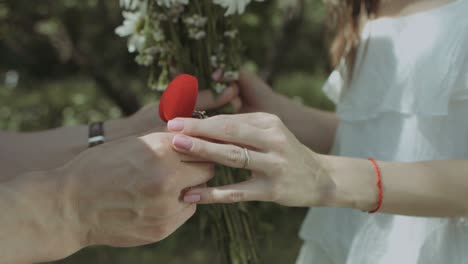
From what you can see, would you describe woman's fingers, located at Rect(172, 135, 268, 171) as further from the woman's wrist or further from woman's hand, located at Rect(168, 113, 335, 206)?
the woman's wrist

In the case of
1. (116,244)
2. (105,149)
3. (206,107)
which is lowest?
(116,244)

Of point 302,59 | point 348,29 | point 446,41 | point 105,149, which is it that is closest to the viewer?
point 105,149

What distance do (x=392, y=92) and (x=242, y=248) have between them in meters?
0.62

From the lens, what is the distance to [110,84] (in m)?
4.54

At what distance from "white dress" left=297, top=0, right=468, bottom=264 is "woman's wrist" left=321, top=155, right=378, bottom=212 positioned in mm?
301

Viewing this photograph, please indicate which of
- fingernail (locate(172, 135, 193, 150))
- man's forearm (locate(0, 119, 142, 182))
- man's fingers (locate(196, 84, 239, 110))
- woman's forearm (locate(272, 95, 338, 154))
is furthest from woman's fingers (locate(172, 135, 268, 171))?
woman's forearm (locate(272, 95, 338, 154))

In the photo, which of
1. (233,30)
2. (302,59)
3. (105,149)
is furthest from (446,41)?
(302,59)

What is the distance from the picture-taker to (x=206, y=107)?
1628mm

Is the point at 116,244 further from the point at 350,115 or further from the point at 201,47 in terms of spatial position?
the point at 350,115

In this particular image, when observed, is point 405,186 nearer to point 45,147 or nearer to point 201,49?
point 201,49

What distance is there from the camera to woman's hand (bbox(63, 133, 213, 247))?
1.13m

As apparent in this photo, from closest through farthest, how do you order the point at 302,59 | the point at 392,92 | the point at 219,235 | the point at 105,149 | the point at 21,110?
1. the point at 105,149
2. the point at 392,92
3. the point at 219,235
4. the point at 21,110
5. the point at 302,59

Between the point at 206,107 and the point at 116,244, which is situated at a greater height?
the point at 206,107

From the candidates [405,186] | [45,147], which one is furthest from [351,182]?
[45,147]
